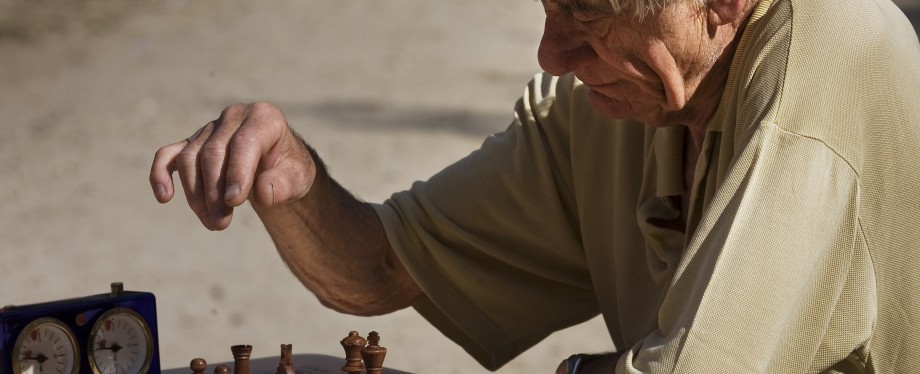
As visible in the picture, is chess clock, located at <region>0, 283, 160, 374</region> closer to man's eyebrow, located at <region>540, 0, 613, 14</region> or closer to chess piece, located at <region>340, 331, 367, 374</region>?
chess piece, located at <region>340, 331, 367, 374</region>

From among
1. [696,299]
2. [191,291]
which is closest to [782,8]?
[696,299]

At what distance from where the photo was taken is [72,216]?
165 inches

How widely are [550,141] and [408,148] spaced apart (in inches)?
109

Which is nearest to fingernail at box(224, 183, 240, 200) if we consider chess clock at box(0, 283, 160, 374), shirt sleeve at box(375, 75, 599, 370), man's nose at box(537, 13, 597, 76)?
chess clock at box(0, 283, 160, 374)

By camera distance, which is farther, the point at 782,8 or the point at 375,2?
the point at 375,2

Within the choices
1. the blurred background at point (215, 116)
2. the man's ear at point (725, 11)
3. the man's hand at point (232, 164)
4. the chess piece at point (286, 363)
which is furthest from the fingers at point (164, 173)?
the blurred background at point (215, 116)

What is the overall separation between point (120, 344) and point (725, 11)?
3.01ft

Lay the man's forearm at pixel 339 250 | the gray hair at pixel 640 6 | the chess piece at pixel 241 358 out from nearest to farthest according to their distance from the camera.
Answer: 1. the gray hair at pixel 640 6
2. the chess piece at pixel 241 358
3. the man's forearm at pixel 339 250

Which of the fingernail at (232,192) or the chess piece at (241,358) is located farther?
the chess piece at (241,358)

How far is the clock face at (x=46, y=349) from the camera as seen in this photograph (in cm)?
160

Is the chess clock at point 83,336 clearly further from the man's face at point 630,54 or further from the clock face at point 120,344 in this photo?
the man's face at point 630,54

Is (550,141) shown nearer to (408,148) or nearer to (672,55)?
Result: (672,55)

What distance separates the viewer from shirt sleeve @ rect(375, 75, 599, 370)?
2.08m

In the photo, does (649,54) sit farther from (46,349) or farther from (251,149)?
(46,349)
